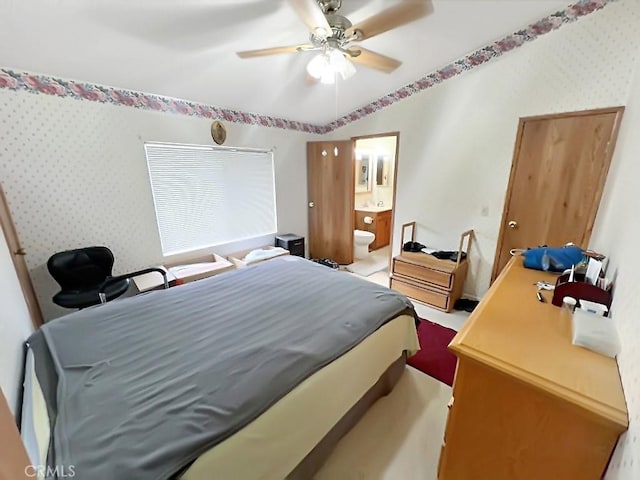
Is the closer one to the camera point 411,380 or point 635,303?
point 635,303

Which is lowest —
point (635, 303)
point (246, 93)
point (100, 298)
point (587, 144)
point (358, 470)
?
point (358, 470)

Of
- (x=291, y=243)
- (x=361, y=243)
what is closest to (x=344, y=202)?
(x=361, y=243)

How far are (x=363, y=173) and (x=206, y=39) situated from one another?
12.5 feet

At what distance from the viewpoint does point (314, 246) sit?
4.64 meters

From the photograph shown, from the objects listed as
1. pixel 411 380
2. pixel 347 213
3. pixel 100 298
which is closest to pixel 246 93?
pixel 347 213

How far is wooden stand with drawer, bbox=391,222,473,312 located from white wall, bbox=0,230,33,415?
3123mm

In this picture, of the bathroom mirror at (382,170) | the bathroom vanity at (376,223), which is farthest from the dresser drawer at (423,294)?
the bathroom mirror at (382,170)

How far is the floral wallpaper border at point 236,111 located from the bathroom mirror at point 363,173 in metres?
1.47

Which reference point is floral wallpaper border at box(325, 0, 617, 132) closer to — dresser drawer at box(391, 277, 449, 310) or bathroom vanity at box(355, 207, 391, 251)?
bathroom vanity at box(355, 207, 391, 251)

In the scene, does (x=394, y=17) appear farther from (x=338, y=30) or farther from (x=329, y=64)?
(x=329, y=64)

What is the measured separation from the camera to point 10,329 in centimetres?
128

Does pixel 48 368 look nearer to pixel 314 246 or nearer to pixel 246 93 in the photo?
pixel 246 93

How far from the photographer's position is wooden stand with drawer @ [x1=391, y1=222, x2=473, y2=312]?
2908 mm

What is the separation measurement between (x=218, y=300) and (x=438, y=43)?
2910 mm
